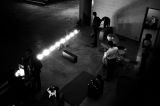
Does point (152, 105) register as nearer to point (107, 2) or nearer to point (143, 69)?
point (143, 69)

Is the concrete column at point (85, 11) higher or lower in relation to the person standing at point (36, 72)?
higher

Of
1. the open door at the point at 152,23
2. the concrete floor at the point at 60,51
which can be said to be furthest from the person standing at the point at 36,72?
the open door at the point at 152,23

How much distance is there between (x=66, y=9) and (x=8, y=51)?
31.3 feet

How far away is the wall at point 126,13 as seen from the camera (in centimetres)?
1198

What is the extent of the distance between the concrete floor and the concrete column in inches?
29.6

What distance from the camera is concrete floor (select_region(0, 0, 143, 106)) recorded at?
29.9ft

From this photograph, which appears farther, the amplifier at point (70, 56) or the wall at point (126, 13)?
the wall at point (126, 13)

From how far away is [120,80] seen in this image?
29.5 ft

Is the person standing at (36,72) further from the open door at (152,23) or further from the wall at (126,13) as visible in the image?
the wall at (126,13)

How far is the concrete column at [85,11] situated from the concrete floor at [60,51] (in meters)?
0.75

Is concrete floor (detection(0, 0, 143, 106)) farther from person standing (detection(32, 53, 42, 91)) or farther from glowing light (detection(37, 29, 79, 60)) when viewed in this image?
person standing (detection(32, 53, 42, 91))

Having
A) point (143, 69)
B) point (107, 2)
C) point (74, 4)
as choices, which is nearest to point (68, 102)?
point (143, 69)

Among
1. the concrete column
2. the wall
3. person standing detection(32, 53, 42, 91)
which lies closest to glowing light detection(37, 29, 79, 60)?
the concrete column

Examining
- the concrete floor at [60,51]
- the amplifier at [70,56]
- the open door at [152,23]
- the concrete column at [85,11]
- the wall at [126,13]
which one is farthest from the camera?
the concrete column at [85,11]
